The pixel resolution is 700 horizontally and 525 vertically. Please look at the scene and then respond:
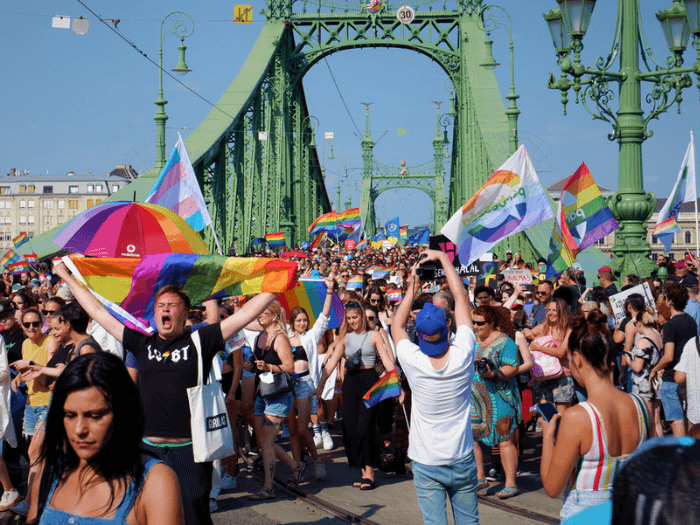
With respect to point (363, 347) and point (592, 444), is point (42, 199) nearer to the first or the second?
point (363, 347)

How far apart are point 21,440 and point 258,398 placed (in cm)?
195

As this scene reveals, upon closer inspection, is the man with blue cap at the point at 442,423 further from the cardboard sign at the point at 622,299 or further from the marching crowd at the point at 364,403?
the cardboard sign at the point at 622,299

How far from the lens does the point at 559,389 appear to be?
23.0 ft

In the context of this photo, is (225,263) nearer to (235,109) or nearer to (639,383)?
(639,383)

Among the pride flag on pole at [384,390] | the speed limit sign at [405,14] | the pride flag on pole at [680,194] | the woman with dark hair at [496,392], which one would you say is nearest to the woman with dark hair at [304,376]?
the pride flag on pole at [384,390]

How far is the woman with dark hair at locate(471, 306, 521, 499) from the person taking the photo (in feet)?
21.0

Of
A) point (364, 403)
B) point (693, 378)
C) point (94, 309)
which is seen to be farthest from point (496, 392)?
point (94, 309)

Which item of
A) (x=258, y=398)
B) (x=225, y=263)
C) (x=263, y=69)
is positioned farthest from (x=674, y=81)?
(x=263, y=69)

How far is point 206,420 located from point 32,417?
2.75 m

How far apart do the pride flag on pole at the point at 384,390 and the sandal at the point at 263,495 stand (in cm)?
101

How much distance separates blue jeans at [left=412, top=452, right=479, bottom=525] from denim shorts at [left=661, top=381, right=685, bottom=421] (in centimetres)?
330

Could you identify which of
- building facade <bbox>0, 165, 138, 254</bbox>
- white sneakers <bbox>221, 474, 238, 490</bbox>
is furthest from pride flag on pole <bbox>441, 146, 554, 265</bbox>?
building facade <bbox>0, 165, 138, 254</bbox>

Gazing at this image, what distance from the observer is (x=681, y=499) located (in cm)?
118

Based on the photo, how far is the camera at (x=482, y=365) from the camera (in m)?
6.29
